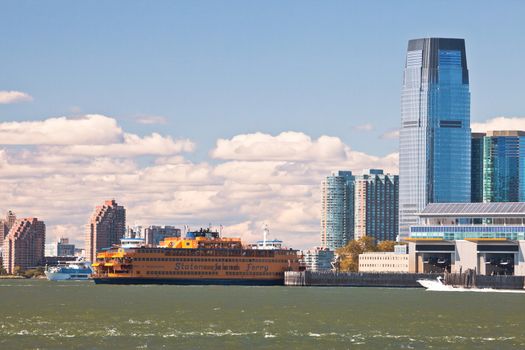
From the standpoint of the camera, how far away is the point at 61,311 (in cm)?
15762

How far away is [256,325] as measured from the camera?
431ft

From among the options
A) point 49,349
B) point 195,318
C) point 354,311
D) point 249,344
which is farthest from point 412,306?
point 49,349

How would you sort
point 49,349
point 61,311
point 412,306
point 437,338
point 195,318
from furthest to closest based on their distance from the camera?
1. point 412,306
2. point 61,311
3. point 195,318
4. point 437,338
5. point 49,349

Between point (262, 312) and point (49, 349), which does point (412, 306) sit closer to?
point (262, 312)

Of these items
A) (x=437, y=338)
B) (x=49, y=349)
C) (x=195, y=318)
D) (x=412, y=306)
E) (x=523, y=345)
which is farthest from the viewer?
(x=412, y=306)

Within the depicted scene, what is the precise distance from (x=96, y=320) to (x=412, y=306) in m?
55.5

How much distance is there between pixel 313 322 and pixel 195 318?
13.5 meters

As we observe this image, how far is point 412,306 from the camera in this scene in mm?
180625

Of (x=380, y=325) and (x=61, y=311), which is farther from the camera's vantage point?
(x=61, y=311)

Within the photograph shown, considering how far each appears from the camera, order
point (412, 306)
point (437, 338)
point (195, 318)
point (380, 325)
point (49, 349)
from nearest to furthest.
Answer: point (49, 349) → point (437, 338) → point (380, 325) → point (195, 318) → point (412, 306)

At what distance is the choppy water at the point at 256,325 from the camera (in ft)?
362

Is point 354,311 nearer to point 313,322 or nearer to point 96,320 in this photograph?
point 313,322

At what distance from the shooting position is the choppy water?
110312 mm

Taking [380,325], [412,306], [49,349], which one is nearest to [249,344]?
[49,349]
